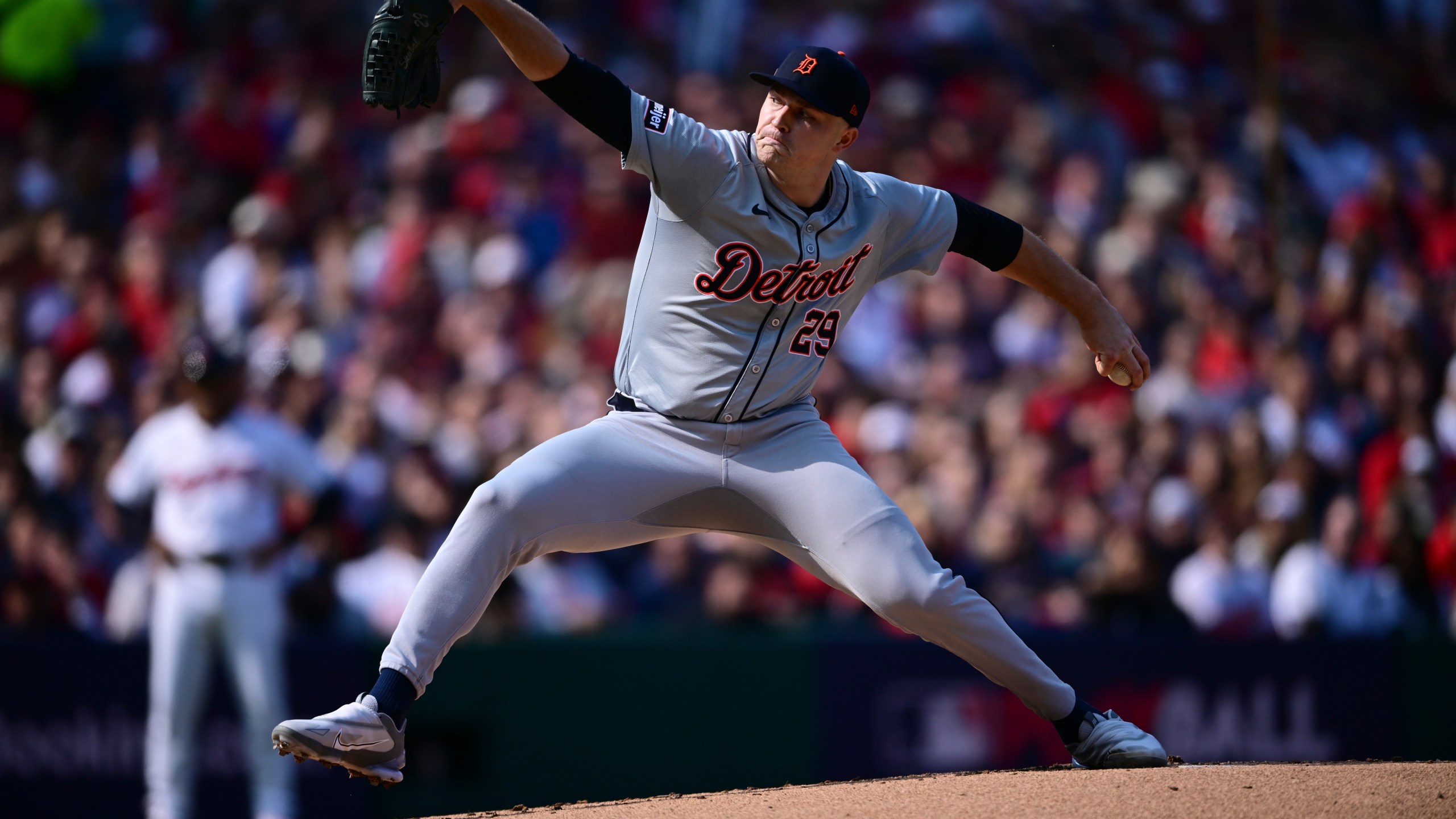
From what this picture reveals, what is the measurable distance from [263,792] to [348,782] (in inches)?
19.7

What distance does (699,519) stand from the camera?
3.73 meters

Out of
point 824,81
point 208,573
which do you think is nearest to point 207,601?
point 208,573

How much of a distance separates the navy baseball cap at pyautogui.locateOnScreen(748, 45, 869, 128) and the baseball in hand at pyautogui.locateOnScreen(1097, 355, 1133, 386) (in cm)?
99

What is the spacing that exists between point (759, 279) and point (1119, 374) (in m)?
1.10

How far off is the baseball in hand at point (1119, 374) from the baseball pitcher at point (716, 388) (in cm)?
69

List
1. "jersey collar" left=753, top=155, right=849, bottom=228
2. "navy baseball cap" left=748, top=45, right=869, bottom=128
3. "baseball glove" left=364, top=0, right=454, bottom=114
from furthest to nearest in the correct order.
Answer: "jersey collar" left=753, top=155, right=849, bottom=228, "navy baseball cap" left=748, top=45, right=869, bottom=128, "baseball glove" left=364, top=0, right=454, bottom=114

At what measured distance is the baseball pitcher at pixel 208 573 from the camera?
20.6ft

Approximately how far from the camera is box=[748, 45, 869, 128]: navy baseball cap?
11.7 feet

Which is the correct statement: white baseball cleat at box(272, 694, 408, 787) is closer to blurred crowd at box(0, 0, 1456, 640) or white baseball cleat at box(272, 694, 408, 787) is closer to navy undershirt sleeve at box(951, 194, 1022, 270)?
navy undershirt sleeve at box(951, 194, 1022, 270)

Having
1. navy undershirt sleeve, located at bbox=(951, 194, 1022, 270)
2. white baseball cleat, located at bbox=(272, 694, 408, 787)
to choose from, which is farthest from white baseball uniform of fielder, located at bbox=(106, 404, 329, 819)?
navy undershirt sleeve, located at bbox=(951, 194, 1022, 270)

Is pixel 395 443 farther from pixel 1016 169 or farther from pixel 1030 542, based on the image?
pixel 1016 169

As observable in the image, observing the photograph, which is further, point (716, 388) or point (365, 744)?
point (716, 388)

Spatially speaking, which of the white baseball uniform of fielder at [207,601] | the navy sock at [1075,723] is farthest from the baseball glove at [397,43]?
the white baseball uniform of fielder at [207,601]

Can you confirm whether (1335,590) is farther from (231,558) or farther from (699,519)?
(231,558)
